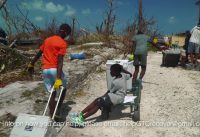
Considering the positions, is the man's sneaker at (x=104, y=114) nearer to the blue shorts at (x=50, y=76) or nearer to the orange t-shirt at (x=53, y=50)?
the blue shorts at (x=50, y=76)

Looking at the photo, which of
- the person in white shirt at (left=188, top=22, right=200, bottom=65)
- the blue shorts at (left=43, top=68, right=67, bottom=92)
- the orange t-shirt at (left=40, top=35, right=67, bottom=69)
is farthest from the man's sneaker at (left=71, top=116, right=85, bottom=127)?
the person in white shirt at (left=188, top=22, right=200, bottom=65)

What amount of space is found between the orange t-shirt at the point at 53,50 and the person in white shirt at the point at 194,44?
7.98 m

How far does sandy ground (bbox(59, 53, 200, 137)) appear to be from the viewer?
6395 mm

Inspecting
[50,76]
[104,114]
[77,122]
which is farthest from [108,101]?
[50,76]

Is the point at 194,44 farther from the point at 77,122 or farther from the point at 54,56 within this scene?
the point at 54,56

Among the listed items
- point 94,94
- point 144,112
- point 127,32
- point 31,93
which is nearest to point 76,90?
point 94,94

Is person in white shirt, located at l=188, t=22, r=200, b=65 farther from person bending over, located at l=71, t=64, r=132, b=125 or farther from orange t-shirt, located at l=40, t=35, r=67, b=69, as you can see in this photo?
orange t-shirt, located at l=40, t=35, r=67, b=69

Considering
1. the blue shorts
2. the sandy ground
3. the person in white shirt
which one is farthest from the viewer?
the person in white shirt

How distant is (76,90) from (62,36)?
3129mm

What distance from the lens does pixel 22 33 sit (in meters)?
17.2

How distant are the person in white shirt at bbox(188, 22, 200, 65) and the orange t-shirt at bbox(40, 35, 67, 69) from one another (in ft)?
26.2

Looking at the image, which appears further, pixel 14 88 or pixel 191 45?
pixel 191 45

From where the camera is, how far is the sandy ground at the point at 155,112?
6395 mm

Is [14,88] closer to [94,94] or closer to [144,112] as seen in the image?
[94,94]
